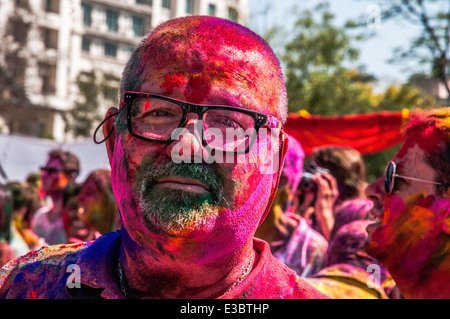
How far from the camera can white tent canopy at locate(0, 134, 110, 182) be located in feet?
33.5

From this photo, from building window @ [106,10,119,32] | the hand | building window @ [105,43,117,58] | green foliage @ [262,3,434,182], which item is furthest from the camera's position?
building window @ [105,43,117,58]

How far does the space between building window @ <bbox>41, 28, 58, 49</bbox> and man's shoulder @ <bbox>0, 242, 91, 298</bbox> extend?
21.1m

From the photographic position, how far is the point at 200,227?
1.44 m

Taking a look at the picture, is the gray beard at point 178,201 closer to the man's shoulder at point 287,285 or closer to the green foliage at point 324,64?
the man's shoulder at point 287,285

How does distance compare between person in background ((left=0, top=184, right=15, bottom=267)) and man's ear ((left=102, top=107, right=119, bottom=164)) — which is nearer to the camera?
man's ear ((left=102, top=107, right=119, bottom=164))

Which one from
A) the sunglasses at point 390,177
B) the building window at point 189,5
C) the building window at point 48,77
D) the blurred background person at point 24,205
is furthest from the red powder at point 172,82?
the building window at point 48,77

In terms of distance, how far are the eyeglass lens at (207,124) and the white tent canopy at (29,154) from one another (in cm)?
872

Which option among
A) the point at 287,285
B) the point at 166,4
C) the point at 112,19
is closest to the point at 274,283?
the point at 287,285

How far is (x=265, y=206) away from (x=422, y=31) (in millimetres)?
10680

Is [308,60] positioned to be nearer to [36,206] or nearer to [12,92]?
[36,206]

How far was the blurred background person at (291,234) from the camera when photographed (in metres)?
3.50

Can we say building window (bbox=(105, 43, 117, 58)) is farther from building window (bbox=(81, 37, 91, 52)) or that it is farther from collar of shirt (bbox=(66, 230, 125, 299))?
collar of shirt (bbox=(66, 230, 125, 299))

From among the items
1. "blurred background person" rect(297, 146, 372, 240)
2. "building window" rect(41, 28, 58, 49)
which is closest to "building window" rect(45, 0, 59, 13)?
"building window" rect(41, 28, 58, 49)
